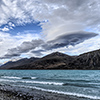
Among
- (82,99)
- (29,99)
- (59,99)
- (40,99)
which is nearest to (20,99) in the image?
(29,99)

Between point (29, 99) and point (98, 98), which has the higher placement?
point (29, 99)

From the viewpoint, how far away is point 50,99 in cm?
1769

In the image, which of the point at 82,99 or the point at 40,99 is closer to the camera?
the point at 40,99

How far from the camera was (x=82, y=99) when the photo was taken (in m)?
18.8

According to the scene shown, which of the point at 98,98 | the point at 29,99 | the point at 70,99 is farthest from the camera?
the point at 98,98

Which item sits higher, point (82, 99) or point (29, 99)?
point (29, 99)

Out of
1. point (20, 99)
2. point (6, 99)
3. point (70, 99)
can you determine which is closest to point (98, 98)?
point (70, 99)

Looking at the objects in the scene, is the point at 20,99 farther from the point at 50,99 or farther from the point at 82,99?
the point at 82,99

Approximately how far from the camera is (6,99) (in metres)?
17.5

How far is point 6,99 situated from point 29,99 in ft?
Result: 13.3

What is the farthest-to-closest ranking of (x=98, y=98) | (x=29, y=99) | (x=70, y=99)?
1. (x=98, y=98)
2. (x=70, y=99)
3. (x=29, y=99)

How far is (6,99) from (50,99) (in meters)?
7.54

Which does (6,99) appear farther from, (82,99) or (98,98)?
(98,98)

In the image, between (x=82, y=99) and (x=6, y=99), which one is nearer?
(x=6, y=99)
